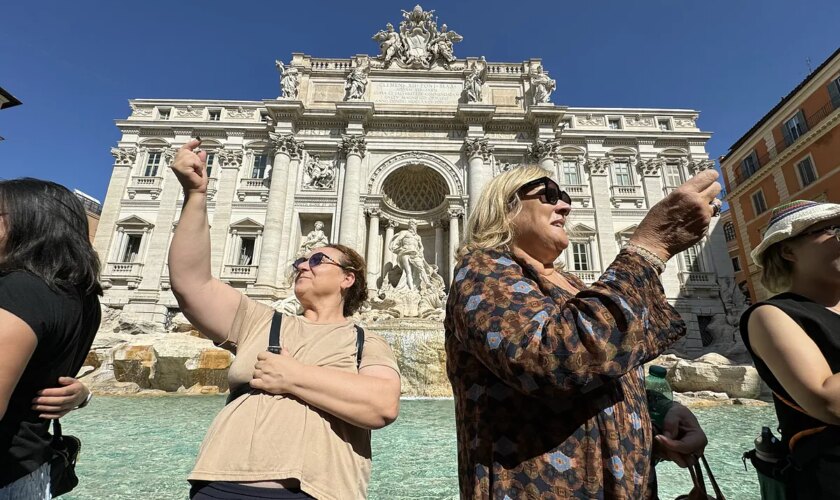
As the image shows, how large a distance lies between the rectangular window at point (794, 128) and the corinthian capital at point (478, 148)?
1538 centimetres

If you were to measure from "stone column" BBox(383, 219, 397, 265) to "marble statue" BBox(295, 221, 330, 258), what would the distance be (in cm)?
277

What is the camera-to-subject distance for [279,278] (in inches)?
671

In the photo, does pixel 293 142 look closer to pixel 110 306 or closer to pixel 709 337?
pixel 110 306

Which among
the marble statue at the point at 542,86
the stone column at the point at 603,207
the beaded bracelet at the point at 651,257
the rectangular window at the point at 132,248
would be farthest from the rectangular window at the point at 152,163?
the beaded bracelet at the point at 651,257

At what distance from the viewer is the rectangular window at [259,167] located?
2016 centimetres

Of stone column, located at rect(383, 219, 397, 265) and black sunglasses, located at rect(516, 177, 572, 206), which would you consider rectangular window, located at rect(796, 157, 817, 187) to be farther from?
black sunglasses, located at rect(516, 177, 572, 206)

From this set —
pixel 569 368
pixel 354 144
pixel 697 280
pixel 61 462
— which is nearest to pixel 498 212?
pixel 569 368

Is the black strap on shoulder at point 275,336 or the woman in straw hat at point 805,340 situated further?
the black strap on shoulder at point 275,336

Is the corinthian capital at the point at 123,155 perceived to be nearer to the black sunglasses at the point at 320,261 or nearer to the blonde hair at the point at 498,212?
the black sunglasses at the point at 320,261

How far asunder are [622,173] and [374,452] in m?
20.8

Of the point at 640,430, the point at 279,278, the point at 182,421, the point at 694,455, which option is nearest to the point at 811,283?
the point at 694,455

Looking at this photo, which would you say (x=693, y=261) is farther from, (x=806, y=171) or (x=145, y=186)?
(x=145, y=186)

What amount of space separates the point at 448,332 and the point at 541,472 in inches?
21.5

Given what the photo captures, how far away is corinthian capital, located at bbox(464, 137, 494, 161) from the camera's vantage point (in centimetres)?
1869
